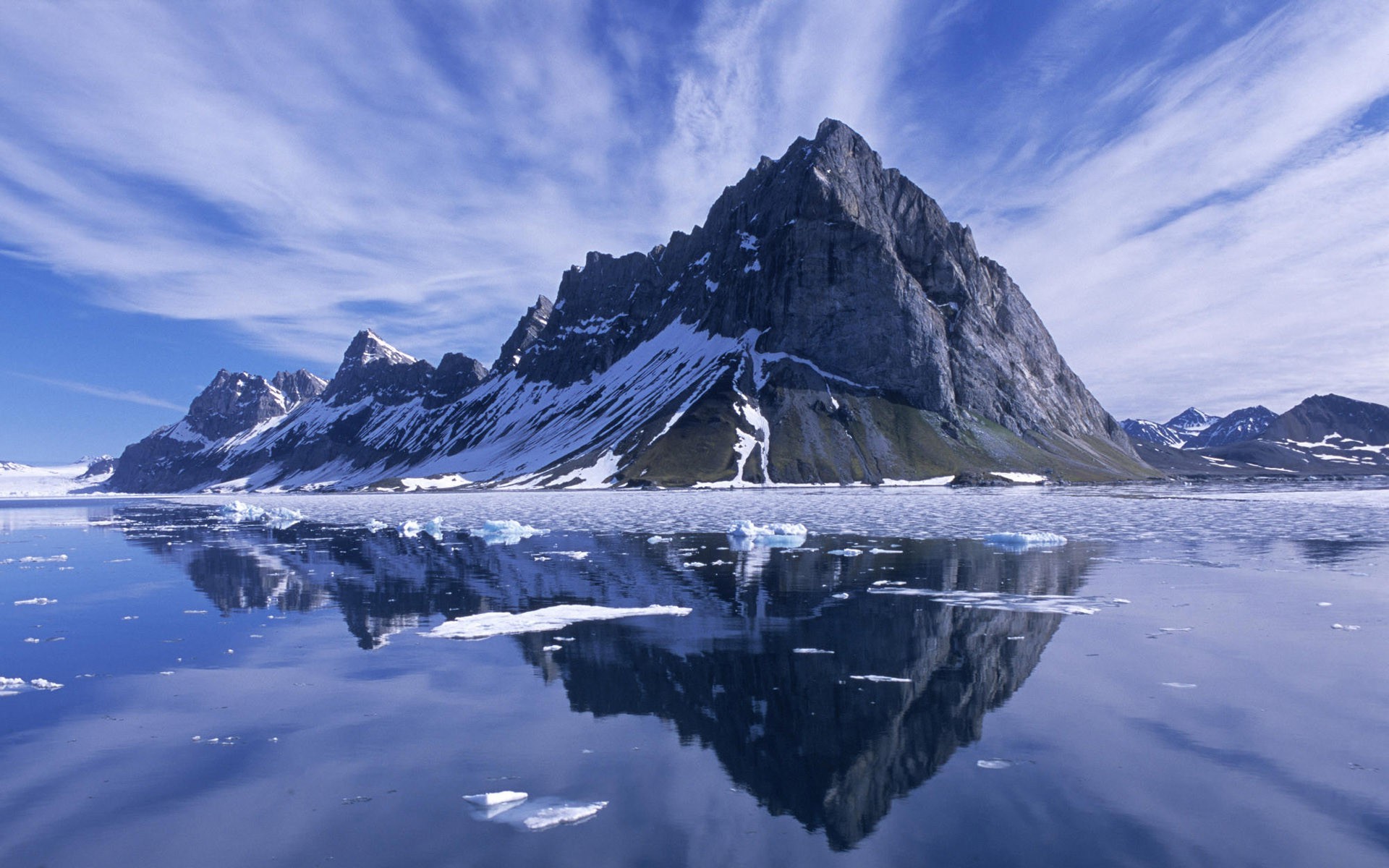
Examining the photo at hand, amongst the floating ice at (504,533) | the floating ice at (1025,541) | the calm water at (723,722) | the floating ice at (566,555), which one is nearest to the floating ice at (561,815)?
the calm water at (723,722)

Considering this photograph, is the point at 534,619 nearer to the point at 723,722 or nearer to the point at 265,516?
the point at 723,722

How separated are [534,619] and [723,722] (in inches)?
458

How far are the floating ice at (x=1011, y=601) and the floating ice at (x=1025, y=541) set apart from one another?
55.8ft

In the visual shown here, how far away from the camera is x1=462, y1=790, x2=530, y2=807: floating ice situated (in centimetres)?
1187

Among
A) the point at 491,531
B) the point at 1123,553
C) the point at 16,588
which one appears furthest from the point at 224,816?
the point at 491,531

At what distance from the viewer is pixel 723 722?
15523 mm

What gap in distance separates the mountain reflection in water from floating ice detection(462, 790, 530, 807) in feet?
11.4

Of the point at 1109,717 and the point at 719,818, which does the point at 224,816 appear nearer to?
the point at 719,818

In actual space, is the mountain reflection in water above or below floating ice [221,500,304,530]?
below

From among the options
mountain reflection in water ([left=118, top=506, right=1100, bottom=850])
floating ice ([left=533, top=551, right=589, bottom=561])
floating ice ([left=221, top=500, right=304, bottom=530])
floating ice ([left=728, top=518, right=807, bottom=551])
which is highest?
floating ice ([left=221, top=500, right=304, bottom=530])

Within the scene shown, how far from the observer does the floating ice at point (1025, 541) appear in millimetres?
45000

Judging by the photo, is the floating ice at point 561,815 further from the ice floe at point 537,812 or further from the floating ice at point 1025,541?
the floating ice at point 1025,541

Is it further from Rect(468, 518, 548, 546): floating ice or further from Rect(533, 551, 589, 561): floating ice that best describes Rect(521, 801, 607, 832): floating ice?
Rect(468, 518, 548, 546): floating ice

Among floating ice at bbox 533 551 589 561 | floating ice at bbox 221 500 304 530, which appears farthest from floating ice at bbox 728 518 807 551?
floating ice at bbox 221 500 304 530
